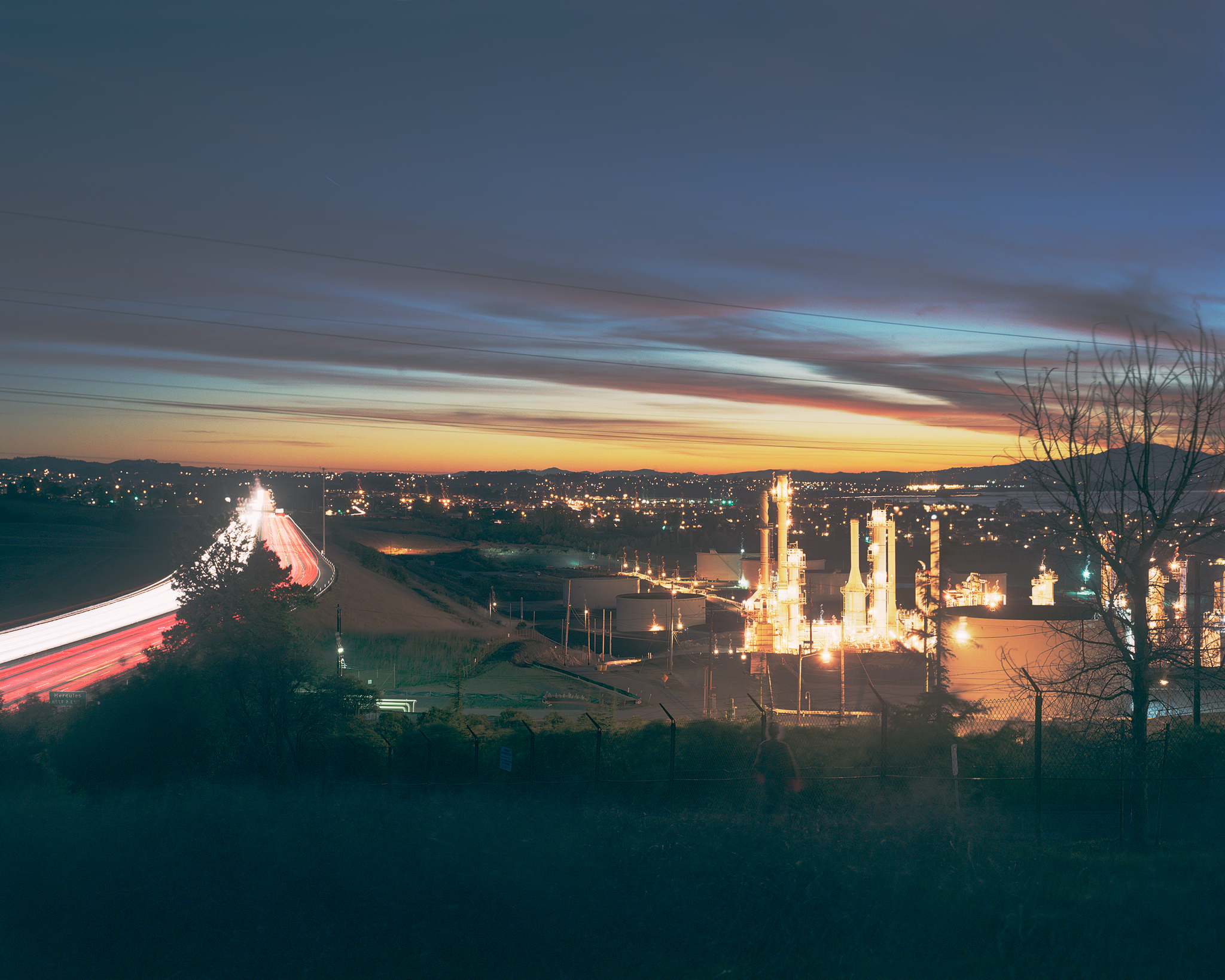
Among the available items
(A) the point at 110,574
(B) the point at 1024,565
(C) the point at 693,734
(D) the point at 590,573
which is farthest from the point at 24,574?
(B) the point at 1024,565

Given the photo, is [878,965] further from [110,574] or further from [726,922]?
[110,574]

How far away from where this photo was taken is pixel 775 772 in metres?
11.0

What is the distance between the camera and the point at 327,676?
18797mm

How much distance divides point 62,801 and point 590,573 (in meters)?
66.3

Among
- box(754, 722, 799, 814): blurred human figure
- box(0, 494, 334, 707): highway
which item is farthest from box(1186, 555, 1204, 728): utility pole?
box(0, 494, 334, 707): highway

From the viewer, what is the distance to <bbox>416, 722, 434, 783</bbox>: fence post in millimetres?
15523

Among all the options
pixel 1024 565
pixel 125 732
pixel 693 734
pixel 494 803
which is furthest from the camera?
pixel 1024 565

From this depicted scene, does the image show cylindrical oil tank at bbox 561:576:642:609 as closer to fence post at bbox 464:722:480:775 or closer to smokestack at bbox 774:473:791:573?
smokestack at bbox 774:473:791:573

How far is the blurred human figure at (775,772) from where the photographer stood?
35.8 ft

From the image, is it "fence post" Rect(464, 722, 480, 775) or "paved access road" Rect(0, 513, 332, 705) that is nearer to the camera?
→ "fence post" Rect(464, 722, 480, 775)

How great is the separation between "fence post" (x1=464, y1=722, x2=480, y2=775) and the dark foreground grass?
2843mm

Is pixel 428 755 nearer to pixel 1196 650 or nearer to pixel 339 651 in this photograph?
pixel 1196 650

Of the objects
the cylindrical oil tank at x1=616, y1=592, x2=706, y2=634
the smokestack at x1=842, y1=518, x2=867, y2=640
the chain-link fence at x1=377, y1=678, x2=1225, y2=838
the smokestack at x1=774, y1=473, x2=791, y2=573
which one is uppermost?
the smokestack at x1=774, y1=473, x2=791, y2=573

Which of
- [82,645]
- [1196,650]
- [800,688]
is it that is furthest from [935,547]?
[82,645]
